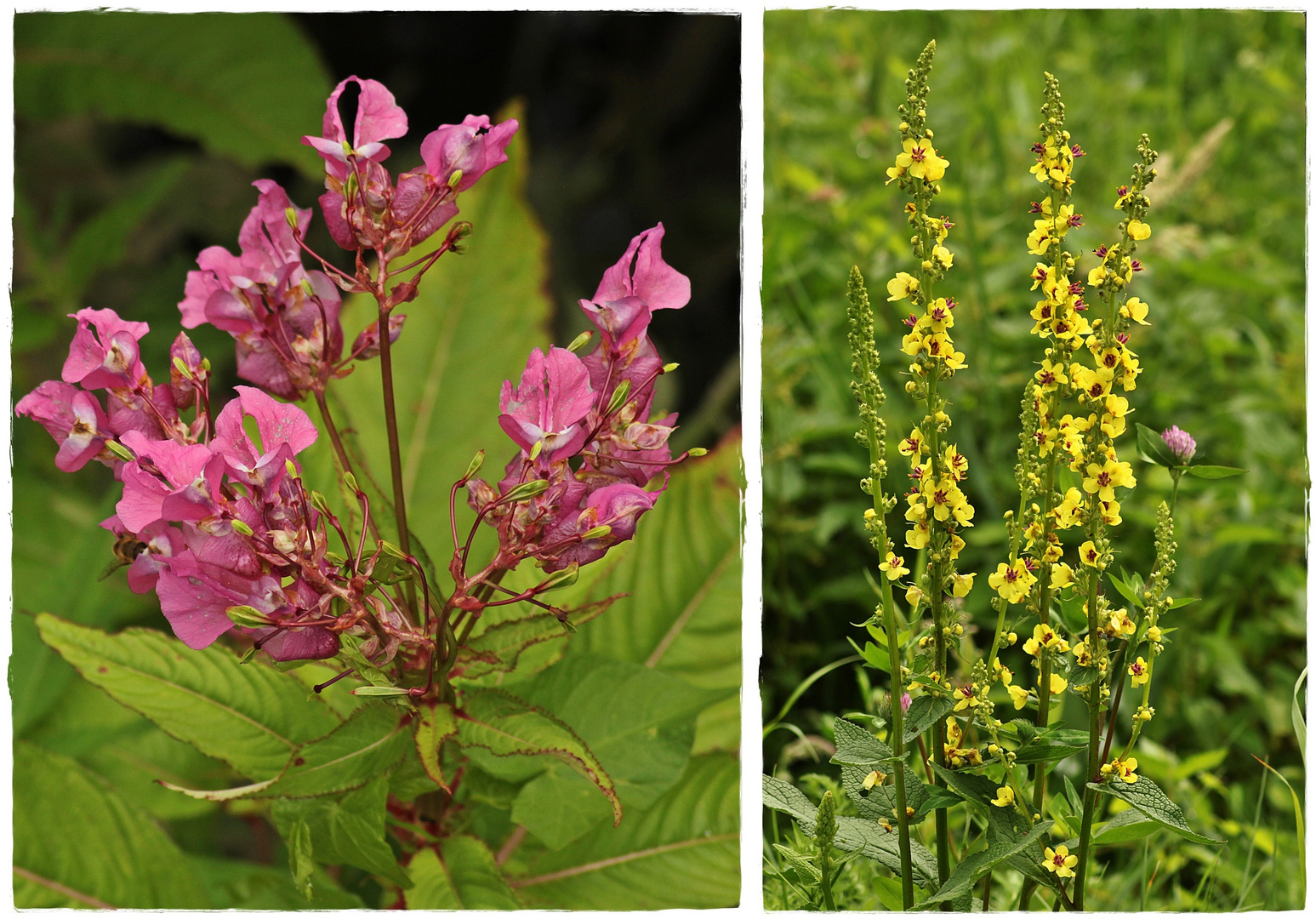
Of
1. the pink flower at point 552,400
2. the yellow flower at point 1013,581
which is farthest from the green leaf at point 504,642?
the yellow flower at point 1013,581

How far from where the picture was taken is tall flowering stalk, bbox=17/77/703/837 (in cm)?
48

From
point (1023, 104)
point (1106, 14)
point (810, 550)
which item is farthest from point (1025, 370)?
point (1106, 14)

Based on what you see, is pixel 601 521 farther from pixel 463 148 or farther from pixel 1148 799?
pixel 1148 799

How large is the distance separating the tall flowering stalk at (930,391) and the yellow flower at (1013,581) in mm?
20

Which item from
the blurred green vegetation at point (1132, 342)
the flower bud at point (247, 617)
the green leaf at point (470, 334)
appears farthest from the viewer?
the blurred green vegetation at point (1132, 342)

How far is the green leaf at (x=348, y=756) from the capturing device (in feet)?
1.84

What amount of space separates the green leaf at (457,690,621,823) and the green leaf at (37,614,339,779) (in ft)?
0.38

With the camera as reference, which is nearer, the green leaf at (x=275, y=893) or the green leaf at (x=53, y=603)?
the green leaf at (x=275, y=893)

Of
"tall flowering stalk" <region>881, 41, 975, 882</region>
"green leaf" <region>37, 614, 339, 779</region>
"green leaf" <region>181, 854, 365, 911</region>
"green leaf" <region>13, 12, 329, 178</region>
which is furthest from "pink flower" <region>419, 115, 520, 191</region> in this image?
"green leaf" <region>13, 12, 329, 178</region>

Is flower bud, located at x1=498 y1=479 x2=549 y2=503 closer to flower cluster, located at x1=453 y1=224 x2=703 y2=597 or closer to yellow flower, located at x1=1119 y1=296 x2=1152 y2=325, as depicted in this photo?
flower cluster, located at x1=453 y1=224 x2=703 y2=597

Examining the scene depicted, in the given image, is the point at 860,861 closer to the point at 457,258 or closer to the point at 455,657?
the point at 455,657

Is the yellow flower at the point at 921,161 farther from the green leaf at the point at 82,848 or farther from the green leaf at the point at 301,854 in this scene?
the green leaf at the point at 82,848

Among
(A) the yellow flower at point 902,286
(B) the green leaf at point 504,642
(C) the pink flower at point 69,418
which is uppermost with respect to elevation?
(A) the yellow flower at point 902,286

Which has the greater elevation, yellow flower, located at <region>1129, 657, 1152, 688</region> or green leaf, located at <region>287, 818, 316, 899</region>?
yellow flower, located at <region>1129, 657, 1152, 688</region>
